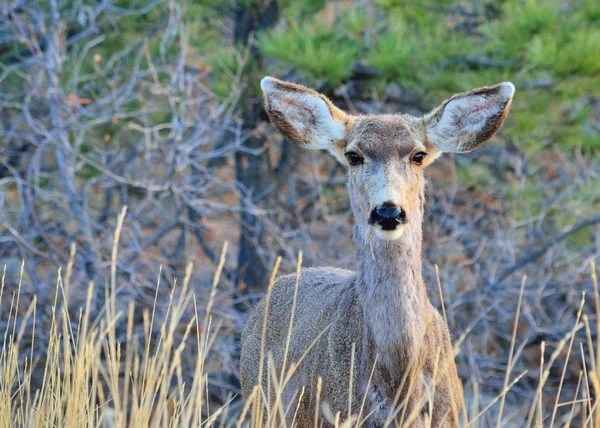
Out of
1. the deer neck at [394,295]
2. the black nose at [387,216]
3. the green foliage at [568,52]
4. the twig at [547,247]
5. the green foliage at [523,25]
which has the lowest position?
the twig at [547,247]

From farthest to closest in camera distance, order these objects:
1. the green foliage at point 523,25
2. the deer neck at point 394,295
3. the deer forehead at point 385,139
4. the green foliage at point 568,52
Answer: the green foliage at point 523,25
the green foliage at point 568,52
the deer forehead at point 385,139
the deer neck at point 394,295

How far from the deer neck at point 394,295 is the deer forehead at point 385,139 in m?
0.33

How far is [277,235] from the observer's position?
908cm

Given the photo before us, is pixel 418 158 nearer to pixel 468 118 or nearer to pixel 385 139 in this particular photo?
pixel 385 139

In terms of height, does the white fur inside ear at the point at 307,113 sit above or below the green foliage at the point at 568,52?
below

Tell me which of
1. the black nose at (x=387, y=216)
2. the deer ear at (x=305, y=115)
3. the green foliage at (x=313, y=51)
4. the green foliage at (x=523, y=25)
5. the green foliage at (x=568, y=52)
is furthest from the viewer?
the green foliage at (x=313, y=51)

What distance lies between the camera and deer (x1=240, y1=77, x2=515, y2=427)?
4195mm

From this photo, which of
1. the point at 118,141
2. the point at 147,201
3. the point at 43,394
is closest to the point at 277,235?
the point at 147,201

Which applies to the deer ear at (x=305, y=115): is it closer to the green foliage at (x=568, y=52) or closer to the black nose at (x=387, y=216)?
the black nose at (x=387, y=216)

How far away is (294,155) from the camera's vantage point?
1050 cm

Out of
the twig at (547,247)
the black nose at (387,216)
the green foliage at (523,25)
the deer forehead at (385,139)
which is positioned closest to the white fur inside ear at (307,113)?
the deer forehead at (385,139)

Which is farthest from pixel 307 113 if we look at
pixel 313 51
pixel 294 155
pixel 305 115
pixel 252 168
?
pixel 294 155

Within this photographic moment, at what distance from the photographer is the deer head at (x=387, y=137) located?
4.30m

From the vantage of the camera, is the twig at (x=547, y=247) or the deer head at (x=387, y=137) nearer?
the deer head at (x=387, y=137)
